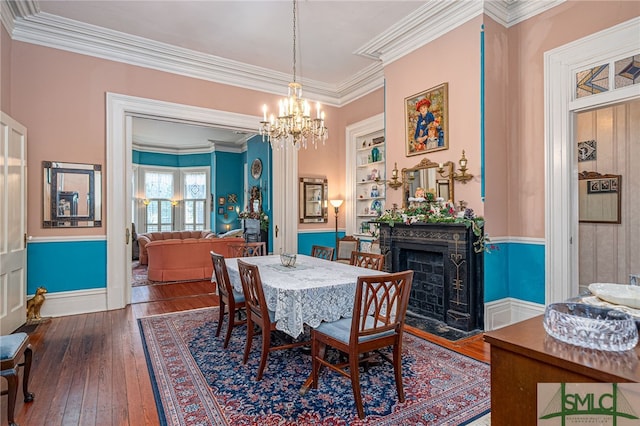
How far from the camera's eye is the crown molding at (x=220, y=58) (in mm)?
3754

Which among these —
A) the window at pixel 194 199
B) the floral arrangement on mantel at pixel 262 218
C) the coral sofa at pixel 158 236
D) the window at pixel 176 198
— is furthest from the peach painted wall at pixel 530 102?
the window at pixel 194 199

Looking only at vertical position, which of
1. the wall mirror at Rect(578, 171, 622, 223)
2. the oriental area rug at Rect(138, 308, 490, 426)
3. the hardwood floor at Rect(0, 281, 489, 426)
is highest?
the wall mirror at Rect(578, 171, 622, 223)

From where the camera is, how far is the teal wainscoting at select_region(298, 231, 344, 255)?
20.2 feet

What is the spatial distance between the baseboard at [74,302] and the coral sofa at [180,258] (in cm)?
191

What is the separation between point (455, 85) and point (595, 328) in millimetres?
3654

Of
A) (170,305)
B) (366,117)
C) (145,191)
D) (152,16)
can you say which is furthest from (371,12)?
(145,191)

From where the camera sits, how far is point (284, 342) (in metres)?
3.30

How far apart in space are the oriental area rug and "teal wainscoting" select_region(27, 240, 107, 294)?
1.72 m

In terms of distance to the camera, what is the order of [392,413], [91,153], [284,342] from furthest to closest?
[91,153], [284,342], [392,413]

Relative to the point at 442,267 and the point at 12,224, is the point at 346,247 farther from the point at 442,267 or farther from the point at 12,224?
the point at 12,224

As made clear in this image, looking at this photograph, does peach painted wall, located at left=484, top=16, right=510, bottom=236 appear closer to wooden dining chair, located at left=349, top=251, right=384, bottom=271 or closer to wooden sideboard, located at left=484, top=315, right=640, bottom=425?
wooden dining chair, located at left=349, top=251, right=384, bottom=271

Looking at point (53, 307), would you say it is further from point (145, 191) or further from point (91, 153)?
point (145, 191)

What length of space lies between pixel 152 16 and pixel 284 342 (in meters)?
4.02

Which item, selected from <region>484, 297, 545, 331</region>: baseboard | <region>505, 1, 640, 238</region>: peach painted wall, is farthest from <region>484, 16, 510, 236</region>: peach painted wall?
<region>484, 297, 545, 331</region>: baseboard
